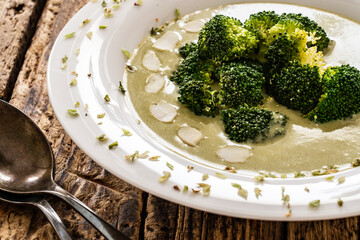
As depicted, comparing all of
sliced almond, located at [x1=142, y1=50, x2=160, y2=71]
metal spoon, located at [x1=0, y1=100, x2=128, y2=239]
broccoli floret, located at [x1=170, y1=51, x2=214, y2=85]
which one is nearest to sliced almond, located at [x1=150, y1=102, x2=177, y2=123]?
broccoli floret, located at [x1=170, y1=51, x2=214, y2=85]

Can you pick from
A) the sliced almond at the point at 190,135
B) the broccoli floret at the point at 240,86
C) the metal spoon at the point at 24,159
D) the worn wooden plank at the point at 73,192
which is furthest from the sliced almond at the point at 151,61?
the metal spoon at the point at 24,159

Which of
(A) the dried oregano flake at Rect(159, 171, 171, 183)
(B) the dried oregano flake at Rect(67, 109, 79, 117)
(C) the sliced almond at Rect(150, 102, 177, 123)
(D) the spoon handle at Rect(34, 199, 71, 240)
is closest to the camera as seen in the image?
(A) the dried oregano flake at Rect(159, 171, 171, 183)

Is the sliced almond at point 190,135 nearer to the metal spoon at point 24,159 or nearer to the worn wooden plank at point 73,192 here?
the worn wooden plank at point 73,192

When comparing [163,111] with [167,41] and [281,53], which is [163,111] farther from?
[281,53]

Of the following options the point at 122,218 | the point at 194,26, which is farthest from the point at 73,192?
the point at 194,26

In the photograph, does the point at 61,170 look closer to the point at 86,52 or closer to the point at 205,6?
the point at 86,52

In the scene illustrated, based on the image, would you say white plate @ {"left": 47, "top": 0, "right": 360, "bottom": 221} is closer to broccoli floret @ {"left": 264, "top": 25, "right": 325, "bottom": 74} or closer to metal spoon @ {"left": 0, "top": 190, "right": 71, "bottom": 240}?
metal spoon @ {"left": 0, "top": 190, "right": 71, "bottom": 240}
